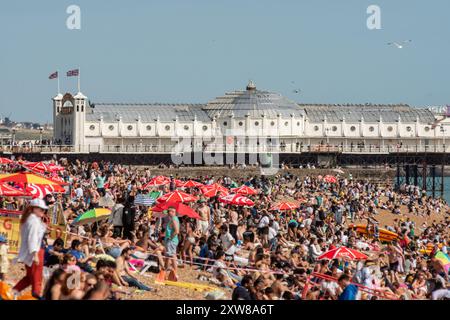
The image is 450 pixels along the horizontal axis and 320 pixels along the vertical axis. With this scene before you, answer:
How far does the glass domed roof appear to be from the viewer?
102 metres

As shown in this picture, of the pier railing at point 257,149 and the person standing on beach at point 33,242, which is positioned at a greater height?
the pier railing at point 257,149

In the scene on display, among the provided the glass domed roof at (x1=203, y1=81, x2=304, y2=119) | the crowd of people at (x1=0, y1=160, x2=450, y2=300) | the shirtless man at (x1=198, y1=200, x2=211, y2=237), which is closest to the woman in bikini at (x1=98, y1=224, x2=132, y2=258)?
the crowd of people at (x1=0, y1=160, x2=450, y2=300)

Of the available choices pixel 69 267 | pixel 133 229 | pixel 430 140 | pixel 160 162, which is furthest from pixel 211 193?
pixel 430 140

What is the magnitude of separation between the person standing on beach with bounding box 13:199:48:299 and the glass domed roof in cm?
8706

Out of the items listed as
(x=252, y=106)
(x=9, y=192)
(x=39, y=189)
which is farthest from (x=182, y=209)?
(x=252, y=106)

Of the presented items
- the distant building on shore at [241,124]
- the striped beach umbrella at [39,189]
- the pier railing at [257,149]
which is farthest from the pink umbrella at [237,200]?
the distant building on shore at [241,124]

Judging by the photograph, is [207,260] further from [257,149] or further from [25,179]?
[257,149]

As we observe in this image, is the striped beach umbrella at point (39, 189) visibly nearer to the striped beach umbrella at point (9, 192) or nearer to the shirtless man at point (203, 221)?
the striped beach umbrella at point (9, 192)

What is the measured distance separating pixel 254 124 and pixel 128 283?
83.1m

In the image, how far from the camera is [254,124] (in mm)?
100562

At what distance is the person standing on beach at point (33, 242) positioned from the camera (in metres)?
13.8

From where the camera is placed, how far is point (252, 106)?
102938 mm

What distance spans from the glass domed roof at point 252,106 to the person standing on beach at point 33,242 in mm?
87062
